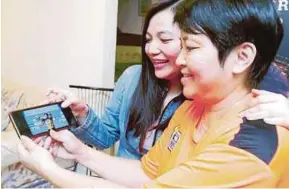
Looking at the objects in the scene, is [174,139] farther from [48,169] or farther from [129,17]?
[129,17]

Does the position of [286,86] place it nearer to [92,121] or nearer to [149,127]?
[149,127]

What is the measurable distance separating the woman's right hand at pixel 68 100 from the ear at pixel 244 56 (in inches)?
18.5

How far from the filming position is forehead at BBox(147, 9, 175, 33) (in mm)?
850

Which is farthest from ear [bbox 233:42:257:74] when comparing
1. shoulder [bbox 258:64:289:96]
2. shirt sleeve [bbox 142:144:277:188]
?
shoulder [bbox 258:64:289:96]

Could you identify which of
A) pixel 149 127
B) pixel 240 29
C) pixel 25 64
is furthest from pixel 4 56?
pixel 240 29

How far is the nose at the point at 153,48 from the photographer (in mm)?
875

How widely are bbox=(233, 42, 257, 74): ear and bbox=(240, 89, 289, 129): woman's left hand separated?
0.05 m

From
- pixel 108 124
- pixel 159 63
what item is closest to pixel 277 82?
pixel 159 63

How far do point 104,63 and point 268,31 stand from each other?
1.28 metres

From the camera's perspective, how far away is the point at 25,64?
2.01m

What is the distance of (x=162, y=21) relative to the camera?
2.83ft

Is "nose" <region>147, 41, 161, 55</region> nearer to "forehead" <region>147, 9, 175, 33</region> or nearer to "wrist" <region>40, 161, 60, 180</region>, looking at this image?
"forehead" <region>147, 9, 175, 33</region>

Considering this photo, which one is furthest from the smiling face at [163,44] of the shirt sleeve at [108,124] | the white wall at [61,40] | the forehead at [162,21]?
the white wall at [61,40]

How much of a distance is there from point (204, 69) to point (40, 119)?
0.41m
